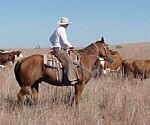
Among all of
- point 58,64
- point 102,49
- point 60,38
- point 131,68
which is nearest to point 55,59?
point 58,64

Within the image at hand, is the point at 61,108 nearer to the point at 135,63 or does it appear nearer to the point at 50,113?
the point at 50,113

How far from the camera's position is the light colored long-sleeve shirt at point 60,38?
→ 29.1ft

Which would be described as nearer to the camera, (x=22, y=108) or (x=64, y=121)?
(x=64, y=121)

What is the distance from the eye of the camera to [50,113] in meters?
7.28

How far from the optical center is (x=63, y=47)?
903 cm

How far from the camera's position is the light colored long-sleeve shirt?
349 inches

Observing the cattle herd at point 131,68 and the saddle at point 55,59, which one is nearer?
the saddle at point 55,59

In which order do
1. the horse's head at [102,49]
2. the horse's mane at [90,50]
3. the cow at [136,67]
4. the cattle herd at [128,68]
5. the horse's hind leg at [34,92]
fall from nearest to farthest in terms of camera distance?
the horse's hind leg at [34,92], the horse's mane at [90,50], the horse's head at [102,49], the cattle herd at [128,68], the cow at [136,67]

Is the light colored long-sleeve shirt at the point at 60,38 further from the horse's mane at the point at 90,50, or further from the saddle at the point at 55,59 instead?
the horse's mane at the point at 90,50

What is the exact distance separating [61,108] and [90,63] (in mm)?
2083

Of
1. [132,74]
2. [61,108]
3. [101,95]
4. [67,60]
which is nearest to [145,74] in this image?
[132,74]

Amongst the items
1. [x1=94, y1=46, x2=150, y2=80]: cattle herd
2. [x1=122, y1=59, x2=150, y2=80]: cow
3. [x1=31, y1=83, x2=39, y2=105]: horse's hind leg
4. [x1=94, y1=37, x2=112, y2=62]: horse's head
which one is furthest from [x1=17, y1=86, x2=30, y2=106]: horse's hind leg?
[x1=122, y1=59, x2=150, y2=80]: cow

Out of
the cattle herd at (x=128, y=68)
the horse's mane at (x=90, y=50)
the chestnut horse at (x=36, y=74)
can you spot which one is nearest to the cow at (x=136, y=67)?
the cattle herd at (x=128, y=68)

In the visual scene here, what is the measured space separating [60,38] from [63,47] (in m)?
0.26
